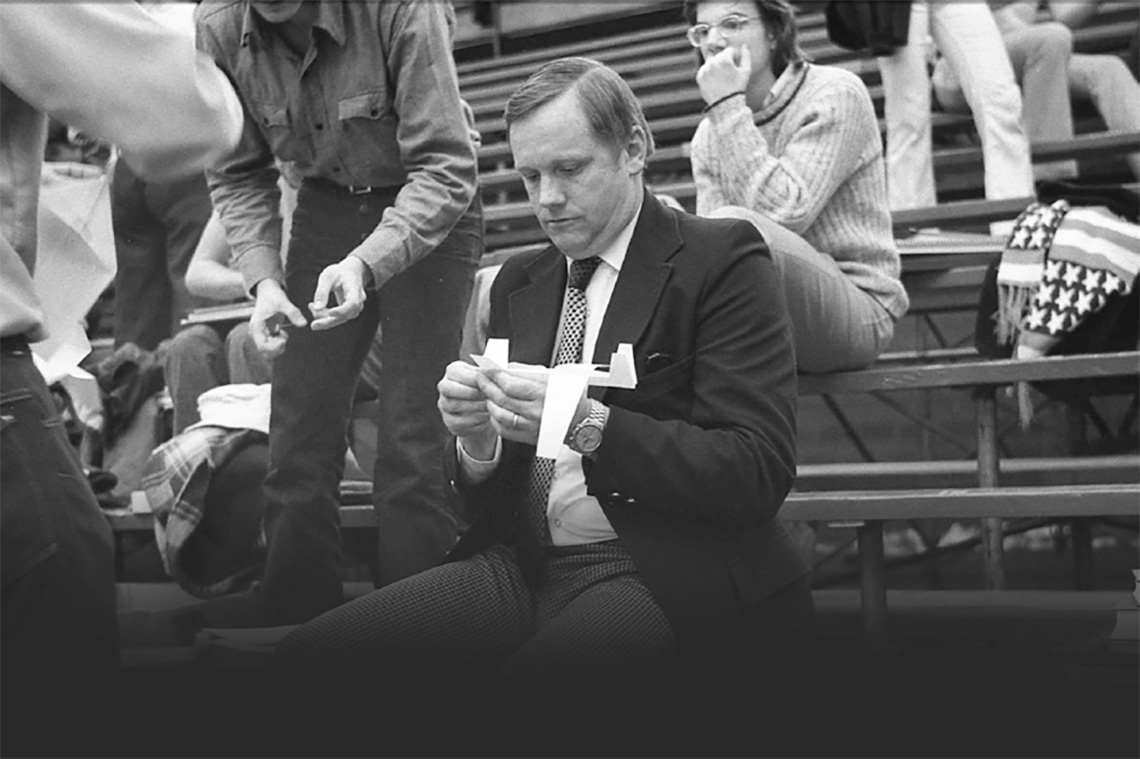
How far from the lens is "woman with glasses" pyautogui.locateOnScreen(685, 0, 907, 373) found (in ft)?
11.9

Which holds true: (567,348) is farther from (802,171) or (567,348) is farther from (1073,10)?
(1073,10)

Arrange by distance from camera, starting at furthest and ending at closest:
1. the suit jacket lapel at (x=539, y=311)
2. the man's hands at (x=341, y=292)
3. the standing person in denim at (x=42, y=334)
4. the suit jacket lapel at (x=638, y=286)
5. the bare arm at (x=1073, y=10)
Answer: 1. the bare arm at (x=1073, y=10)
2. the man's hands at (x=341, y=292)
3. the suit jacket lapel at (x=539, y=311)
4. the suit jacket lapel at (x=638, y=286)
5. the standing person in denim at (x=42, y=334)

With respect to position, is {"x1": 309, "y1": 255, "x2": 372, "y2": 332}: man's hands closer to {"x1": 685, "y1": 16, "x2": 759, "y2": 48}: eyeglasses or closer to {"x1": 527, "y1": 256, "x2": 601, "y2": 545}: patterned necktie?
{"x1": 527, "y1": 256, "x2": 601, "y2": 545}: patterned necktie

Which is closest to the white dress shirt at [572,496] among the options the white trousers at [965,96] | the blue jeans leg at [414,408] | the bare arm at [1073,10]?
the blue jeans leg at [414,408]

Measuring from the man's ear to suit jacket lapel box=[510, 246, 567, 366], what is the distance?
19 centimetres

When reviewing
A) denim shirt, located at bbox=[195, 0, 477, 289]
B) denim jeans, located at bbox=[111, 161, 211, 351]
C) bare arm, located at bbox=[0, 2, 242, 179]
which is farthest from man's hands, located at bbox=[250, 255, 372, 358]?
denim jeans, located at bbox=[111, 161, 211, 351]

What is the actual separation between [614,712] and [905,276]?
280 centimetres

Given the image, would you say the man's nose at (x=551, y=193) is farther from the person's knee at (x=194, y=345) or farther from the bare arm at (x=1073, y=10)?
the bare arm at (x=1073, y=10)

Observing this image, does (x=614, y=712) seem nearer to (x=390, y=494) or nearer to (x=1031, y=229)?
(x=390, y=494)

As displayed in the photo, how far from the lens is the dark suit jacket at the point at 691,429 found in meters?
2.21

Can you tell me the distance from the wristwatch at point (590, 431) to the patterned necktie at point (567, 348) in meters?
0.16

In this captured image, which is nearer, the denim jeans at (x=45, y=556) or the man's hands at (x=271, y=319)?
the denim jeans at (x=45, y=556)

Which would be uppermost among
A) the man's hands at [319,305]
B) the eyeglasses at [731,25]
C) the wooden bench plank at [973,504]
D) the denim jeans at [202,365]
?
the eyeglasses at [731,25]

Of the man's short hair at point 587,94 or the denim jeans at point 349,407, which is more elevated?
the man's short hair at point 587,94
